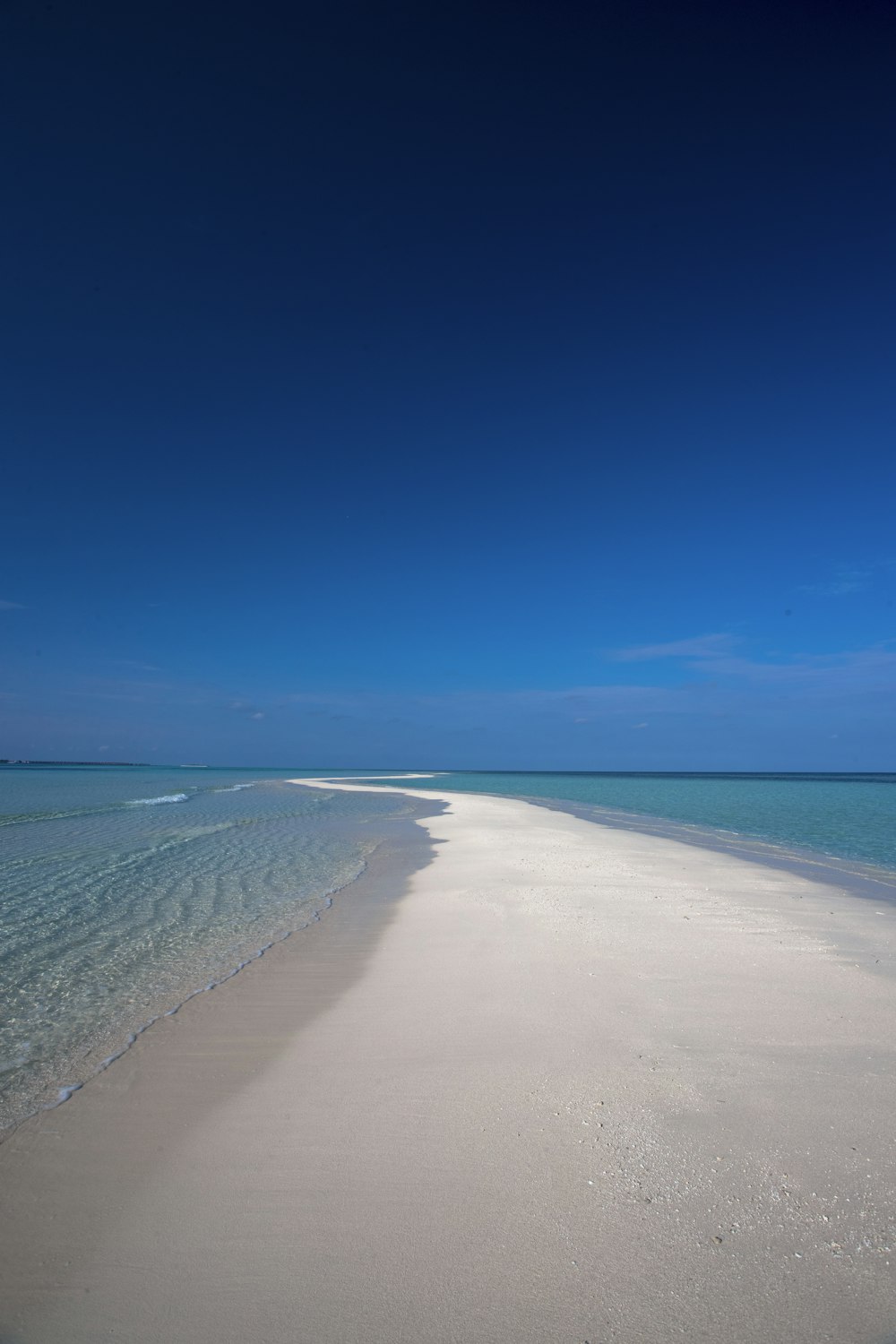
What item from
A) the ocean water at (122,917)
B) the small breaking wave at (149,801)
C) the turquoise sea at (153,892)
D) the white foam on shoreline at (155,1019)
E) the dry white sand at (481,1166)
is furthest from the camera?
the small breaking wave at (149,801)

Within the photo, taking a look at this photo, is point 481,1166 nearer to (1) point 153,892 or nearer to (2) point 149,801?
(1) point 153,892

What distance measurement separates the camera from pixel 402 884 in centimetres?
1401

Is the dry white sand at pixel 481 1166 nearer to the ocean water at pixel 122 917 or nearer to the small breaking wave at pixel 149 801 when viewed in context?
the ocean water at pixel 122 917

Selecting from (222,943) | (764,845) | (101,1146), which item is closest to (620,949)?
(222,943)

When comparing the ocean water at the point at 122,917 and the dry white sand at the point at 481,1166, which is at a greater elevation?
the dry white sand at the point at 481,1166

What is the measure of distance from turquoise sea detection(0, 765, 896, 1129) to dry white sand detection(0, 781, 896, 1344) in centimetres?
77

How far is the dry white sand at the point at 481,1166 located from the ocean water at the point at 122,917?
0.73m

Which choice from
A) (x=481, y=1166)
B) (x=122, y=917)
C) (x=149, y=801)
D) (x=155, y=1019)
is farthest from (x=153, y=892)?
(x=149, y=801)

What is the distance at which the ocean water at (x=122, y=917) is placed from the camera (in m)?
6.12

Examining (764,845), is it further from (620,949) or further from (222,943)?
(222,943)

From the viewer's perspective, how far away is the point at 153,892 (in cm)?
1306

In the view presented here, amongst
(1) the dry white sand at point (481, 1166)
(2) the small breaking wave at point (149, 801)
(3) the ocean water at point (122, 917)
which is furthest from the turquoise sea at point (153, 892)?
(2) the small breaking wave at point (149, 801)

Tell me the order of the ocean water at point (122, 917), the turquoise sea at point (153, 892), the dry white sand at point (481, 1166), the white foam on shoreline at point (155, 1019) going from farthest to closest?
the turquoise sea at point (153, 892), the ocean water at point (122, 917), the white foam on shoreline at point (155, 1019), the dry white sand at point (481, 1166)

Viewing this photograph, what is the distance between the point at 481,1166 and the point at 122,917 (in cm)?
905
